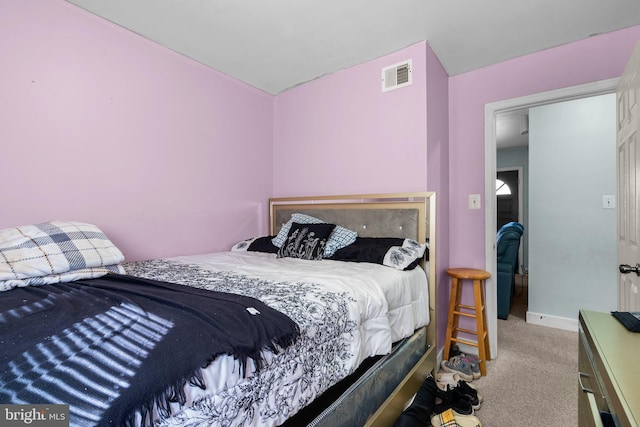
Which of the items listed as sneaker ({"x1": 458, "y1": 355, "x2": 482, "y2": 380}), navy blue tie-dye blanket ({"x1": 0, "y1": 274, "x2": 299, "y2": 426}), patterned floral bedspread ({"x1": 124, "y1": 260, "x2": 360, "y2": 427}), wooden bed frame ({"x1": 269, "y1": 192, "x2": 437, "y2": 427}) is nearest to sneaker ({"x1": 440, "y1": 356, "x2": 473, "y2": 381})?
sneaker ({"x1": 458, "y1": 355, "x2": 482, "y2": 380})

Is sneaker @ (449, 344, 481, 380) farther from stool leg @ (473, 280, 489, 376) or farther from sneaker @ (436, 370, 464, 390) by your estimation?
sneaker @ (436, 370, 464, 390)

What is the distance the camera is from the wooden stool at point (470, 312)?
2.24 meters

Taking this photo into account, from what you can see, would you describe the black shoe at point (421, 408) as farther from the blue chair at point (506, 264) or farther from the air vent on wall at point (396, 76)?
the air vent on wall at point (396, 76)

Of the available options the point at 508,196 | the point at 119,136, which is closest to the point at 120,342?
the point at 119,136

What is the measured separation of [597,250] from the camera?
9.50ft

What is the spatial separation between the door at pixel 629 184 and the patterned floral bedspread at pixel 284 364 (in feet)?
4.29

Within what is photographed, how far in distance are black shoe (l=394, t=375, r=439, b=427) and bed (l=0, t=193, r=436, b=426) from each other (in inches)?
1.7

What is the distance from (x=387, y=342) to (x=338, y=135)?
1858 millimetres

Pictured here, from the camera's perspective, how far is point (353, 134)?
2652 mm

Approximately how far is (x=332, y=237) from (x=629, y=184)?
1.71 meters

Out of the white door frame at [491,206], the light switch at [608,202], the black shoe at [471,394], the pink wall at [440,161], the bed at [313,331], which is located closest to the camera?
the bed at [313,331]

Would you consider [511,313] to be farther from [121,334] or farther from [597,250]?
[121,334]

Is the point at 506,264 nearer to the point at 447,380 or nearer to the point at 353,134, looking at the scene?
the point at 447,380

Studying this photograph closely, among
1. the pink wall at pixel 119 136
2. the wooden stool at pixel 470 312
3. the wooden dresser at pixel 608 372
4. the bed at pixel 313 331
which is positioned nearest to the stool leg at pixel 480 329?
the wooden stool at pixel 470 312
